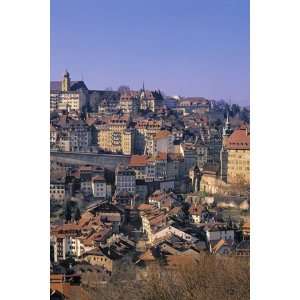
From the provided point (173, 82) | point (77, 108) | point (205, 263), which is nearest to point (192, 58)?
point (173, 82)

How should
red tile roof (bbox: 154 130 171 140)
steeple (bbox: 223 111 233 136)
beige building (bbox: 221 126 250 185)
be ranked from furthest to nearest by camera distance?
red tile roof (bbox: 154 130 171 140) < steeple (bbox: 223 111 233 136) < beige building (bbox: 221 126 250 185)

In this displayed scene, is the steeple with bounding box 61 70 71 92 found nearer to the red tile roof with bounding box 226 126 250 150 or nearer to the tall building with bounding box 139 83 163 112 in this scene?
the tall building with bounding box 139 83 163 112

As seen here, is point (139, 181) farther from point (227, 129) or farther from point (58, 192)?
point (227, 129)

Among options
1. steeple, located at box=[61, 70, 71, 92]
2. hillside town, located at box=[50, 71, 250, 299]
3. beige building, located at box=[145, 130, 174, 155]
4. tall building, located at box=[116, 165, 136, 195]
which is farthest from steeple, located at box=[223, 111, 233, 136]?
steeple, located at box=[61, 70, 71, 92]

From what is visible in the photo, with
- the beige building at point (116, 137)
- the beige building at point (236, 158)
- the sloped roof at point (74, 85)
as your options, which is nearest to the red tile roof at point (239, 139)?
the beige building at point (236, 158)

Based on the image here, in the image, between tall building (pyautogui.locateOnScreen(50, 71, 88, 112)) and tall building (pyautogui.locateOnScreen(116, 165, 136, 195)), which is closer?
tall building (pyautogui.locateOnScreen(50, 71, 88, 112))
